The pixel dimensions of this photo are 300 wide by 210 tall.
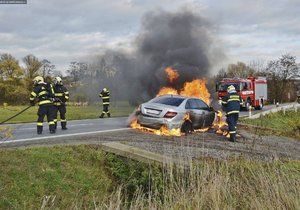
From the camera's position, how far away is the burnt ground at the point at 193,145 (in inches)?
368

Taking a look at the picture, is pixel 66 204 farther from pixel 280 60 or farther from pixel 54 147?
pixel 280 60

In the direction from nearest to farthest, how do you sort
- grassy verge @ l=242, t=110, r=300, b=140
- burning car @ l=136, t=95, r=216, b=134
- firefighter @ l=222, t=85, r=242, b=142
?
burning car @ l=136, t=95, r=216, b=134 < firefighter @ l=222, t=85, r=242, b=142 < grassy verge @ l=242, t=110, r=300, b=140

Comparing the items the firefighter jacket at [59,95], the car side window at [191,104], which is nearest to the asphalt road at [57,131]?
the firefighter jacket at [59,95]

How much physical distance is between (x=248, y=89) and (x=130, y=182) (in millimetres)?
24603

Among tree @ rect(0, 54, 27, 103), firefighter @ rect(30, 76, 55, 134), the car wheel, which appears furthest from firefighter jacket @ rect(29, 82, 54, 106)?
tree @ rect(0, 54, 27, 103)

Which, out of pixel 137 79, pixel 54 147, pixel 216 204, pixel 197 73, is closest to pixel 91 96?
pixel 137 79

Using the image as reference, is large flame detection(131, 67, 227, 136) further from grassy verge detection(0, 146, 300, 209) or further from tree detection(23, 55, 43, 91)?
tree detection(23, 55, 43, 91)

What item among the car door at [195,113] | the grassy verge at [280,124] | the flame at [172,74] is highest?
the flame at [172,74]

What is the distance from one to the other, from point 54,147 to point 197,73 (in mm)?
17056

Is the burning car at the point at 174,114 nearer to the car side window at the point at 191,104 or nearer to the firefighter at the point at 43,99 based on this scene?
the car side window at the point at 191,104

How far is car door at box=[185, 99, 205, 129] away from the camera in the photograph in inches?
537

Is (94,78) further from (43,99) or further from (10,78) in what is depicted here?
(43,99)

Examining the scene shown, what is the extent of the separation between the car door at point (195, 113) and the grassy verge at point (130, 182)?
4868 millimetres

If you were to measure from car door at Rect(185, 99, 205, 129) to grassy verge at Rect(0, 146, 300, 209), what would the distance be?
4.87m
